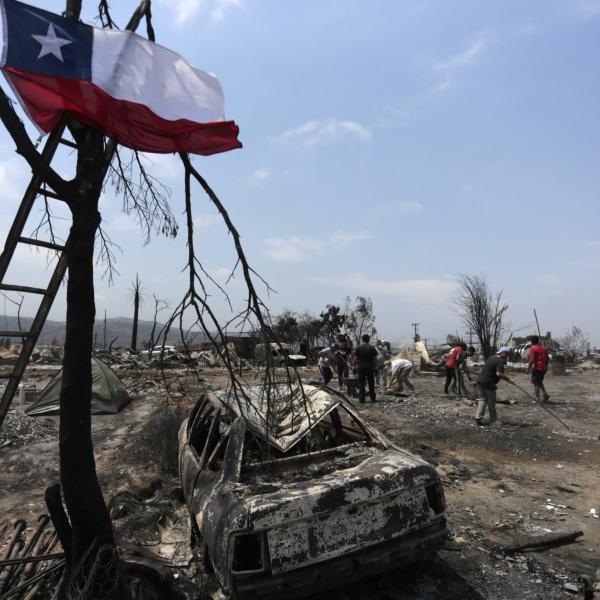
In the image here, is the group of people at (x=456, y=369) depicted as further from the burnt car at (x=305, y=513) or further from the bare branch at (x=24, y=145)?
the bare branch at (x=24, y=145)

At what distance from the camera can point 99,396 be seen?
42.0ft

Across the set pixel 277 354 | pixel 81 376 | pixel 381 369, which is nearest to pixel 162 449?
pixel 81 376

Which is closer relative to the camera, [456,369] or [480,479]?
[480,479]

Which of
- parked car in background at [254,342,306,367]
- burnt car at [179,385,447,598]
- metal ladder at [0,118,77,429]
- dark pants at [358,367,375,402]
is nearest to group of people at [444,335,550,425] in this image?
dark pants at [358,367,375,402]

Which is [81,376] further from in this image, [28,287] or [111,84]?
[111,84]

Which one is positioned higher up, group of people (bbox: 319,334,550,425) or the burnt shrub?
group of people (bbox: 319,334,550,425)

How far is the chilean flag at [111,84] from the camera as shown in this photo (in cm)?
316

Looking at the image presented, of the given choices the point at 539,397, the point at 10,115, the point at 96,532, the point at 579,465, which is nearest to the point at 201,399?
the point at 96,532

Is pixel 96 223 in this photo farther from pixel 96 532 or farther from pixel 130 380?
pixel 130 380

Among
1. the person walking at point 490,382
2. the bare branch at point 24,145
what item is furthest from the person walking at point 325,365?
the bare branch at point 24,145

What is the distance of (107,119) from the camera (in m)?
3.35

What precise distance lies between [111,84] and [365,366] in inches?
403

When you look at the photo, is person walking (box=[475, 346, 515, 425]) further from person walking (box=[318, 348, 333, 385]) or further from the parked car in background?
the parked car in background

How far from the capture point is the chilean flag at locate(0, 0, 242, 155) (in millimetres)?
3164
